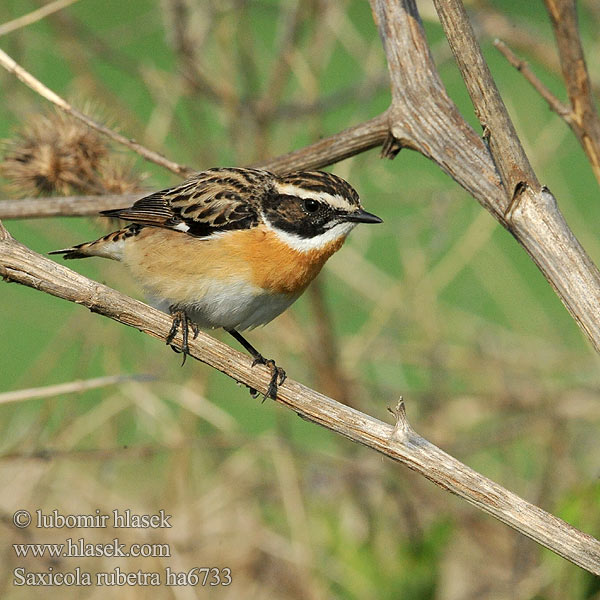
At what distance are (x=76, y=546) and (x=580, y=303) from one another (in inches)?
160

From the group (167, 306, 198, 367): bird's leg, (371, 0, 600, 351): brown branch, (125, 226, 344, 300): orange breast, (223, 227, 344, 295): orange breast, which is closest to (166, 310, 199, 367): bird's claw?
(167, 306, 198, 367): bird's leg

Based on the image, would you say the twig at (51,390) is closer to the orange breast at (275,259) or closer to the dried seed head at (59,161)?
the orange breast at (275,259)

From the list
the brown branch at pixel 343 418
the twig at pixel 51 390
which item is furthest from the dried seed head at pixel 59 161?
the brown branch at pixel 343 418

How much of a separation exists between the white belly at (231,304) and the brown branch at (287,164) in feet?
1.79

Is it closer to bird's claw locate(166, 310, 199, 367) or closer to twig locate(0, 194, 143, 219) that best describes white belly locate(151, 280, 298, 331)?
bird's claw locate(166, 310, 199, 367)

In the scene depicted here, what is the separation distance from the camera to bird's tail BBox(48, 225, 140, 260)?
496 centimetres

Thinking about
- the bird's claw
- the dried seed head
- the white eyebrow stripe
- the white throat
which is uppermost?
the dried seed head

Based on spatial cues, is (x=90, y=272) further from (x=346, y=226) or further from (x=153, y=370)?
(x=346, y=226)

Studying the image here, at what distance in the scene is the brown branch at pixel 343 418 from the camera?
9.75 ft

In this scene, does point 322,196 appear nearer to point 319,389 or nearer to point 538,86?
point 538,86

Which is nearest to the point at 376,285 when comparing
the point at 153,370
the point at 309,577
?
the point at 153,370

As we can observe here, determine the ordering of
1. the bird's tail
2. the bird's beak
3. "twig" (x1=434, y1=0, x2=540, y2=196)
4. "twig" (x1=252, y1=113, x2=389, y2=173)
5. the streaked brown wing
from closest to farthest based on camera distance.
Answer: "twig" (x1=434, y1=0, x2=540, y2=196) < "twig" (x1=252, y1=113, x2=389, y2=173) < the bird's beak < the streaked brown wing < the bird's tail

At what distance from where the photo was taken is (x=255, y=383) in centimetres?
362

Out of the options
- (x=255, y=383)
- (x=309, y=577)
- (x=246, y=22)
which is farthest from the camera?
(x=246, y=22)
